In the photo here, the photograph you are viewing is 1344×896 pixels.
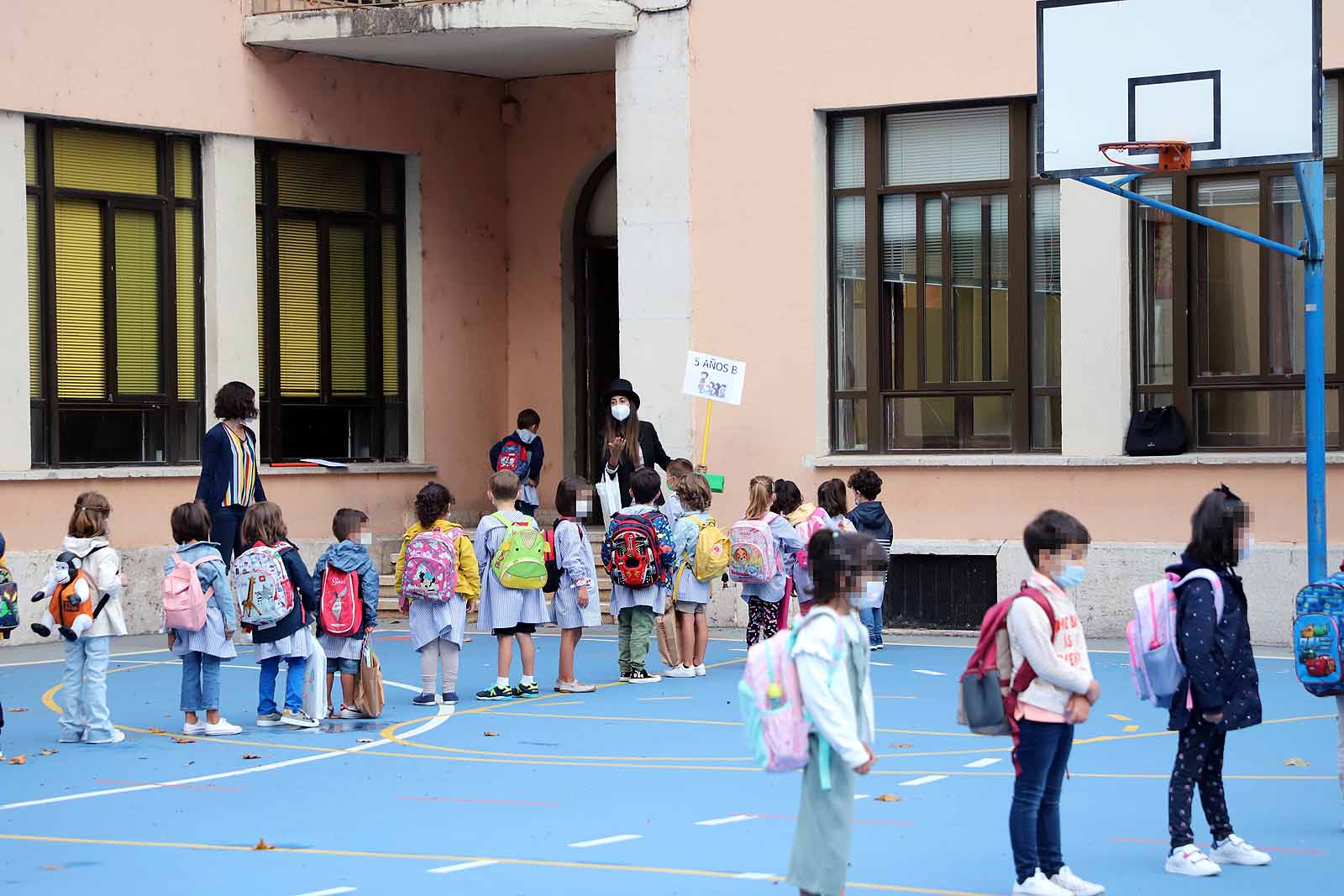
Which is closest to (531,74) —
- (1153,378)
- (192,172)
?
(192,172)

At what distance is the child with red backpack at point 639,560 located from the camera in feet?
45.0

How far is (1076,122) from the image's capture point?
44.9 ft

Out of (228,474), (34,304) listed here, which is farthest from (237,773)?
(34,304)

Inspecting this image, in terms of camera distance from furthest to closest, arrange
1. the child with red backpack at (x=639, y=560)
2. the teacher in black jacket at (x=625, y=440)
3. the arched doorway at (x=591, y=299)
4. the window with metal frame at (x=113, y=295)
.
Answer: the arched doorway at (x=591, y=299)
the window with metal frame at (x=113, y=295)
the teacher in black jacket at (x=625, y=440)
the child with red backpack at (x=639, y=560)

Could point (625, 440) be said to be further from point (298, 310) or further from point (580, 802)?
point (580, 802)

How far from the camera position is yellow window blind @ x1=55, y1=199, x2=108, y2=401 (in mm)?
18109

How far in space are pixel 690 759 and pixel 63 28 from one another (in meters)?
11.0

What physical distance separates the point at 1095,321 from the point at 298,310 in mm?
8794

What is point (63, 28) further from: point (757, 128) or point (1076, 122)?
point (1076, 122)

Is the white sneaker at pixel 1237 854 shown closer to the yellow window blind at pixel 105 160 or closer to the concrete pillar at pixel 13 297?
the concrete pillar at pixel 13 297

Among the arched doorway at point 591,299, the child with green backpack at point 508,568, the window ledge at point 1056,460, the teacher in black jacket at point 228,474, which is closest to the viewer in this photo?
the child with green backpack at point 508,568

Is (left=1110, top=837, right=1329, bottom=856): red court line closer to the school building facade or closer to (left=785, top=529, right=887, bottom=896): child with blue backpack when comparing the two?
(left=785, top=529, right=887, bottom=896): child with blue backpack

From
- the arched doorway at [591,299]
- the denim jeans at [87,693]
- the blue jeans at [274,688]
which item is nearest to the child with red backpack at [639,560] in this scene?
the blue jeans at [274,688]

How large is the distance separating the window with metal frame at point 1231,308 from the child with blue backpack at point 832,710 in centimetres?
1118
